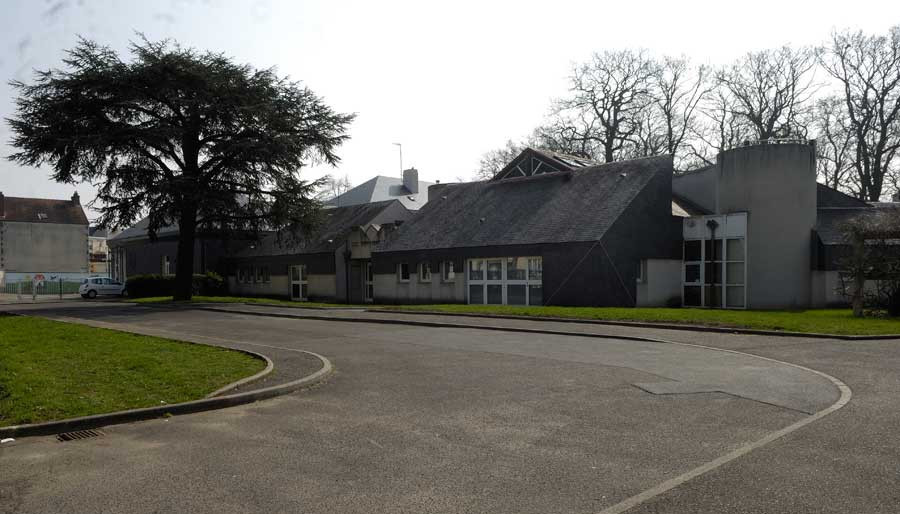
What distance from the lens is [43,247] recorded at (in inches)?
3105

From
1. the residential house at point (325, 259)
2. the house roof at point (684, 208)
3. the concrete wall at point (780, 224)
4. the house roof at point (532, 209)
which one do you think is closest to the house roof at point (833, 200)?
the concrete wall at point (780, 224)

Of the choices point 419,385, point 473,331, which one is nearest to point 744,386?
point 419,385

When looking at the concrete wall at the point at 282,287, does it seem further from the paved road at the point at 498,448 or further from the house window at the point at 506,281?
the paved road at the point at 498,448

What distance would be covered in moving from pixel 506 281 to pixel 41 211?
70.2 metres

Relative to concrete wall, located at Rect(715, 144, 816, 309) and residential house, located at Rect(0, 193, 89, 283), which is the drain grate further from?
residential house, located at Rect(0, 193, 89, 283)

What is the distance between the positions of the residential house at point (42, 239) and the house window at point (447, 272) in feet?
195

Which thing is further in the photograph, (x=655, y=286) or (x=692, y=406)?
(x=655, y=286)

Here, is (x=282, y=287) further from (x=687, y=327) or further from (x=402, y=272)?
(x=687, y=327)

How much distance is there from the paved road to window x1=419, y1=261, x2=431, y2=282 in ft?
72.4

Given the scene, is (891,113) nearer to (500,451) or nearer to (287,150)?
(287,150)

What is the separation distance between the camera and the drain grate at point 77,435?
7.28 meters

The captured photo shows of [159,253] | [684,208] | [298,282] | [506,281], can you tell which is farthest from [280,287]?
[684,208]

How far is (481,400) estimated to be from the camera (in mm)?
9102

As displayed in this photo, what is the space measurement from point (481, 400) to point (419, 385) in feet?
4.80
